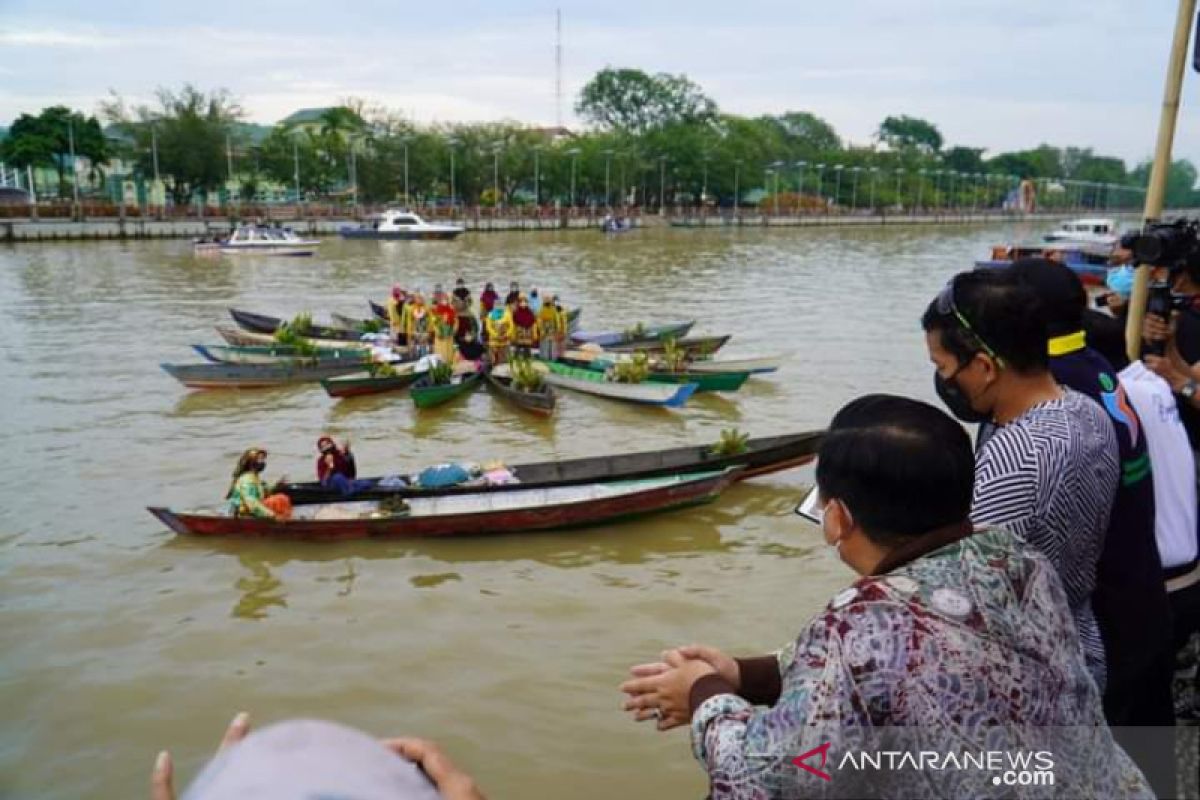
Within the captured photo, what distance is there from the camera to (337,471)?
893 centimetres

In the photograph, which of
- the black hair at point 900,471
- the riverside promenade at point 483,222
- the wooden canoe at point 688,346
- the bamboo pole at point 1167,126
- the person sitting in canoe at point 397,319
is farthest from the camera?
the riverside promenade at point 483,222

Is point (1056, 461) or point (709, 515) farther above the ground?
point (1056, 461)

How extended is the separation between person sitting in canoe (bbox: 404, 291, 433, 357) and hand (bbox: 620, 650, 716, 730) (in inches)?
601

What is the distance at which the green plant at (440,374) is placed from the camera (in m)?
14.2

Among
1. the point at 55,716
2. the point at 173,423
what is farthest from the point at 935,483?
the point at 173,423

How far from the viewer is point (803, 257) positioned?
46344 millimetres

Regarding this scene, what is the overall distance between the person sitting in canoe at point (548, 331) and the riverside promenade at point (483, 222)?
131 feet

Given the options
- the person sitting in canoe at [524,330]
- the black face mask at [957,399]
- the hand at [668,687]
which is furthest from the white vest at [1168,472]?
the person sitting in canoe at [524,330]

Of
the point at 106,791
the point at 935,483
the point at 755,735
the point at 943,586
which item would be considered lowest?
the point at 106,791

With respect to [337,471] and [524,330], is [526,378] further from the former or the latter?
[337,471]

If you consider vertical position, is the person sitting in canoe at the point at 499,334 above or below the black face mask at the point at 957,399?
below

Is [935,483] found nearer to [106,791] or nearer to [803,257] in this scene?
[106,791]

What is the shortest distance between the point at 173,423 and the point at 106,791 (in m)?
9.28

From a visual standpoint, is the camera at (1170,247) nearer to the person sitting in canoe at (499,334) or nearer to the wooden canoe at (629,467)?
the wooden canoe at (629,467)
